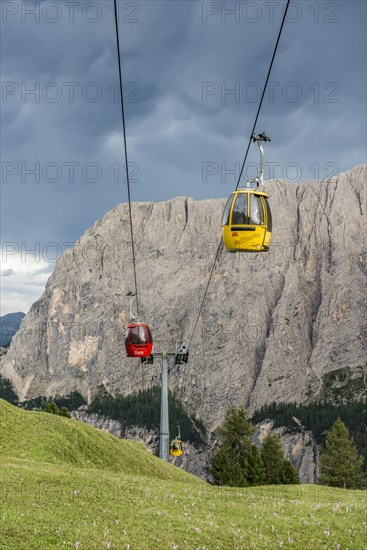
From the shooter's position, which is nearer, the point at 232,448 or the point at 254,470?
the point at 254,470

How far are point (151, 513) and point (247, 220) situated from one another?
37.6ft

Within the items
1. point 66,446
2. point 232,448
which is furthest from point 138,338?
point 232,448

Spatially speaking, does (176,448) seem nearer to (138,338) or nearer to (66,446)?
(138,338)

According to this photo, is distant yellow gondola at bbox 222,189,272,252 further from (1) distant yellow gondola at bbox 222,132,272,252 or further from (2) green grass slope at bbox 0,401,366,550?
(2) green grass slope at bbox 0,401,366,550

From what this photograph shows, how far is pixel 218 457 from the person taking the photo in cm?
8019

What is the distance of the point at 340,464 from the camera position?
80438 mm

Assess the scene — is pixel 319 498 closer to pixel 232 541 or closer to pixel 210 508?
pixel 210 508

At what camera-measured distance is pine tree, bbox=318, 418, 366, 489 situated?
79625 mm

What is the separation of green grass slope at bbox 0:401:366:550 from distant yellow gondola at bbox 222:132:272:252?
10.4 m

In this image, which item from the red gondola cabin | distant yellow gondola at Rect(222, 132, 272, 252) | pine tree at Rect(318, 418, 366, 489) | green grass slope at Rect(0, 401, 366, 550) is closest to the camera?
green grass slope at Rect(0, 401, 366, 550)

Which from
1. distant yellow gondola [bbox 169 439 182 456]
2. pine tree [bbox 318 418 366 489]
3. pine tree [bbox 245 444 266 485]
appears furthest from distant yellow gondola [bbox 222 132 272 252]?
Answer: pine tree [bbox 318 418 366 489]

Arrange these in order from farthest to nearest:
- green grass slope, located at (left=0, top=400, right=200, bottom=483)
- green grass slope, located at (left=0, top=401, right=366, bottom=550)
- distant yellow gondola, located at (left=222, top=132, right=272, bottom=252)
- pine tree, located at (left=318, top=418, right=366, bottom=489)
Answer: pine tree, located at (left=318, top=418, right=366, bottom=489), green grass slope, located at (left=0, top=400, right=200, bottom=483), distant yellow gondola, located at (left=222, top=132, right=272, bottom=252), green grass slope, located at (left=0, top=401, right=366, bottom=550)

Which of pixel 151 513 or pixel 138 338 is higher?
pixel 138 338

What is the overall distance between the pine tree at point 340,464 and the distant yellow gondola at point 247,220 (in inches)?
2696
